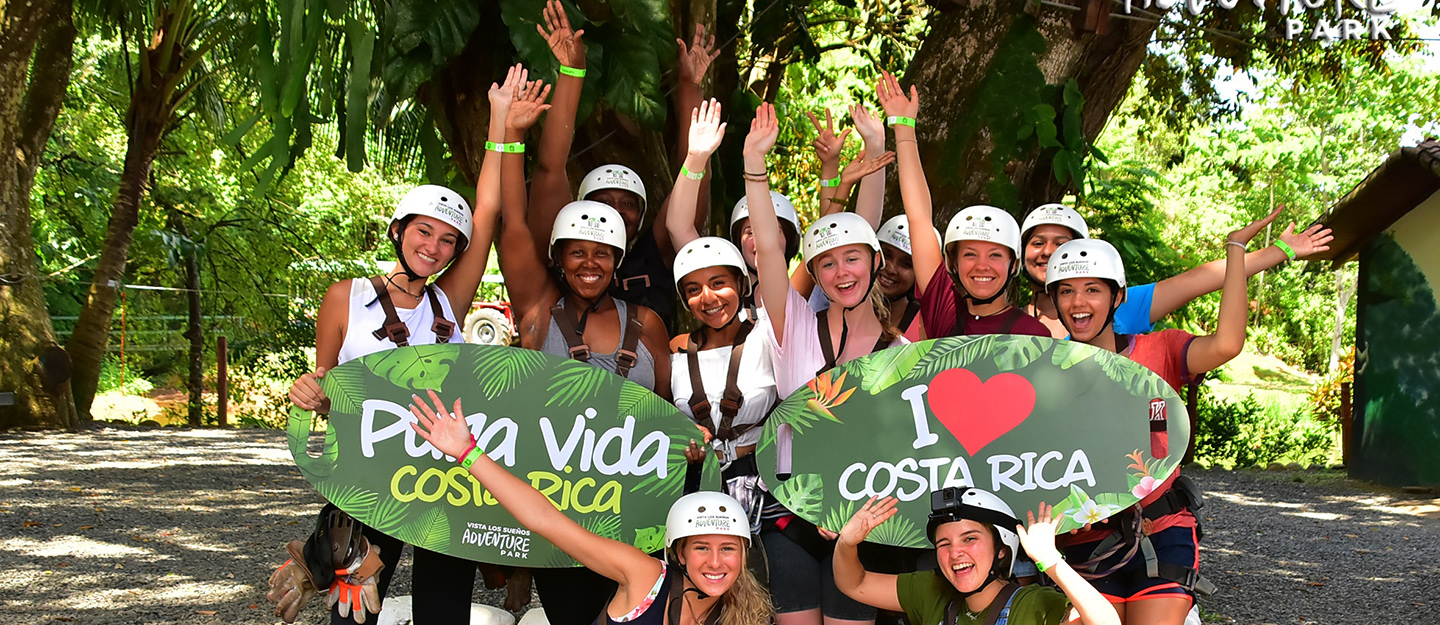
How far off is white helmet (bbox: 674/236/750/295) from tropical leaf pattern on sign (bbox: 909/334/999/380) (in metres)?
0.74

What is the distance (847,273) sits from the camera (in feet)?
13.1

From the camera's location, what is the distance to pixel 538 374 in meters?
3.95

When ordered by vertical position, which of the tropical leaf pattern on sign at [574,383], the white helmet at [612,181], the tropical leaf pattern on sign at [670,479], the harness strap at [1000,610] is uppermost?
the white helmet at [612,181]

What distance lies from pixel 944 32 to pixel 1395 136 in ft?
87.6

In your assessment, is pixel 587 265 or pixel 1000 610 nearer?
pixel 1000 610

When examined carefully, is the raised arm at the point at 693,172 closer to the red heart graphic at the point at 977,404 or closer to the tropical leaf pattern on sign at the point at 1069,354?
the red heart graphic at the point at 977,404

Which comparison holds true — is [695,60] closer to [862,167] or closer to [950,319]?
[862,167]

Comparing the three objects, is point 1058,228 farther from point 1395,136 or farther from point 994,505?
point 1395,136

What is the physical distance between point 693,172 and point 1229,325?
202 cm

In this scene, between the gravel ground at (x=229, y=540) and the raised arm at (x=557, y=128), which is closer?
the raised arm at (x=557, y=128)

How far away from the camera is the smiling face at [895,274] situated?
4652 millimetres

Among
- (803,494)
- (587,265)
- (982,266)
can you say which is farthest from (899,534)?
(587,265)

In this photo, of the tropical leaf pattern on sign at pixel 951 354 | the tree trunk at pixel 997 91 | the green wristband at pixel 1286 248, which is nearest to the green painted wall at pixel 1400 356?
the tree trunk at pixel 997 91

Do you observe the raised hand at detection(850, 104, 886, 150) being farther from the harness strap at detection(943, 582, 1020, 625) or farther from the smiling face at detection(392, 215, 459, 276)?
the harness strap at detection(943, 582, 1020, 625)
